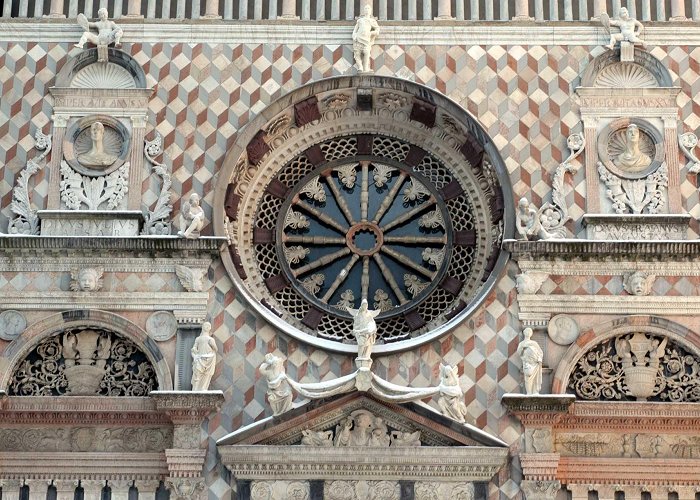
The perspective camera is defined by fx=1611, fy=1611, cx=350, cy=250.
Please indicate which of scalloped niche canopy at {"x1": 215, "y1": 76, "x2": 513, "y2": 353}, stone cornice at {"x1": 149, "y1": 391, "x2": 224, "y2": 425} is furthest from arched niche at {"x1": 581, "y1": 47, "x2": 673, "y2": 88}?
stone cornice at {"x1": 149, "y1": 391, "x2": 224, "y2": 425}

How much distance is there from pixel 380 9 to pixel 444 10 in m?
0.85

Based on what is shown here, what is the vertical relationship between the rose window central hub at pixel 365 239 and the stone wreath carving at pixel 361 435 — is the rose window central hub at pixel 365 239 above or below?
above

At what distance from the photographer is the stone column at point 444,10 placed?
21.2 m

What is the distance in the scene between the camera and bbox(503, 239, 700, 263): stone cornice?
1961 cm

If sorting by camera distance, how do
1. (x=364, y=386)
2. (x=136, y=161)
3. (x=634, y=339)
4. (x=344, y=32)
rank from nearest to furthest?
1. (x=364, y=386)
2. (x=634, y=339)
3. (x=136, y=161)
4. (x=344, y=32)

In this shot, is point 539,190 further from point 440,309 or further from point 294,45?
point 294,45

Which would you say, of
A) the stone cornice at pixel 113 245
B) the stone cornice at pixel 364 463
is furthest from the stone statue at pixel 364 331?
the stone cornice at pixel 113 245

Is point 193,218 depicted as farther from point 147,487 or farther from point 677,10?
point 677,10

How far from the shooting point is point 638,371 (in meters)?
19.2

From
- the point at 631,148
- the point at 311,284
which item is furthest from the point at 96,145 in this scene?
the point at 631,148

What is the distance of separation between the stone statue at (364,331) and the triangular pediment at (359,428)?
52cm

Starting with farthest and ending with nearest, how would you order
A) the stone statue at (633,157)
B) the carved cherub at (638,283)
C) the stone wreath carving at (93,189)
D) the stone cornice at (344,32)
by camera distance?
the stone cornice at (344,32), the stone statue at (633,157), the stone wreath carving at (93,189), the carved cherub at (638,283)

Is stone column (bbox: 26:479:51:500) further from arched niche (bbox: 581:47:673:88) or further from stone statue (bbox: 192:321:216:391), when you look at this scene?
arched niche (bbox: 581:47:673:88)

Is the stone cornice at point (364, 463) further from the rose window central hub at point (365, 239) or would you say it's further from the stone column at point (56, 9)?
the stone column at point (56, 9)
